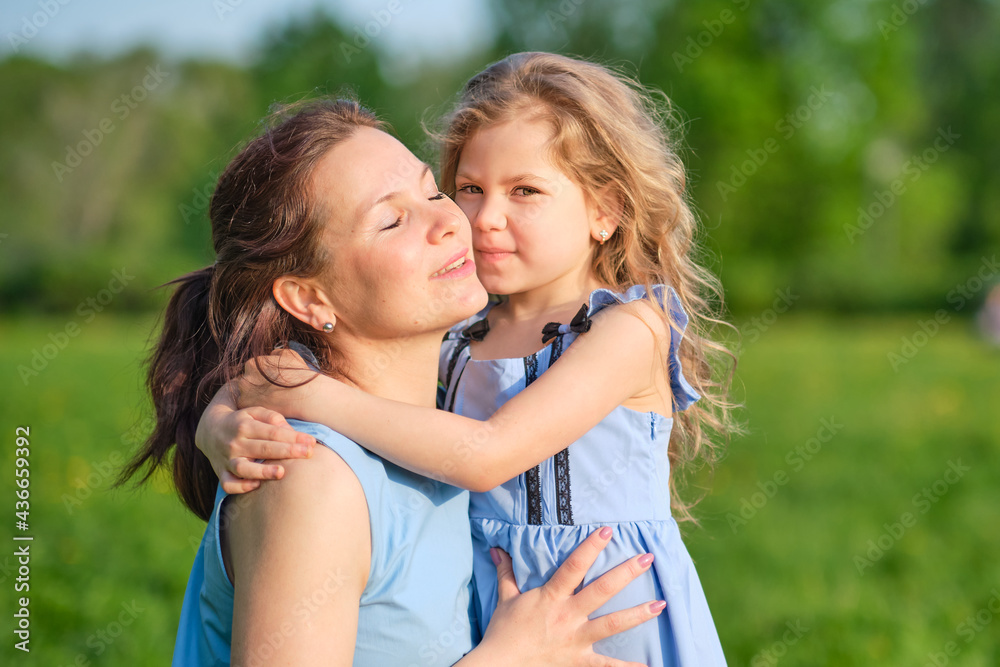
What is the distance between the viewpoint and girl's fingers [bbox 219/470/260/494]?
6.34 feet

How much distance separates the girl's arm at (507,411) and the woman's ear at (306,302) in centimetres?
20

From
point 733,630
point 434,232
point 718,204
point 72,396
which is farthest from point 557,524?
point 718,204

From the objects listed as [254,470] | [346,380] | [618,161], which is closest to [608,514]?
[346,380]

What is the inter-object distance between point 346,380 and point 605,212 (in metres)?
1.04

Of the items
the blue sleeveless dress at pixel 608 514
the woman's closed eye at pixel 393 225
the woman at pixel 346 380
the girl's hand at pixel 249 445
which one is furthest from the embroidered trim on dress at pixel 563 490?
the girl's hand at pixel 249 445

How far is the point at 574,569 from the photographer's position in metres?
2.27

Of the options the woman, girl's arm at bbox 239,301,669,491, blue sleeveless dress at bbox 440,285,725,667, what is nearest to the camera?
the woman

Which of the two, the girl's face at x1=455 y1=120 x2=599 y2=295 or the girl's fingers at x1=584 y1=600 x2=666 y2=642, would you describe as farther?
the girl's face at x1=455 y1=120 x2=599 y2=295

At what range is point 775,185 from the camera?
30641mm

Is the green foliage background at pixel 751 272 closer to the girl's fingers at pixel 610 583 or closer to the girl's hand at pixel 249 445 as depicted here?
the girl's hand at pixel 249 445

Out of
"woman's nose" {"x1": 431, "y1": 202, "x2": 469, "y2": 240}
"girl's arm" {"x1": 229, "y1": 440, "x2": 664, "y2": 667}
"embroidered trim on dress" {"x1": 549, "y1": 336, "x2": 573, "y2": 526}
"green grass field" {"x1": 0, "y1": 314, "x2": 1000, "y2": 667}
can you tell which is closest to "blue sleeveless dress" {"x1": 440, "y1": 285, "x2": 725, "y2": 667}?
"embroidered trim on dress" {"x1": 549, "y1": 336, "x2": 573, "y2": 526}

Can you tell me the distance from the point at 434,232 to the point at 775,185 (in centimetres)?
3036

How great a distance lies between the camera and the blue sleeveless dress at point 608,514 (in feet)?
7.73

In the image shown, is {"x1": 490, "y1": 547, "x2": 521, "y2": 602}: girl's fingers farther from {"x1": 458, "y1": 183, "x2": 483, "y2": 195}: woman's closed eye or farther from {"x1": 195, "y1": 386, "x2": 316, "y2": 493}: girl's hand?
{"x1": 458, "y1": 183, "x2": 483, "y2": 195}: woman's closed eye
